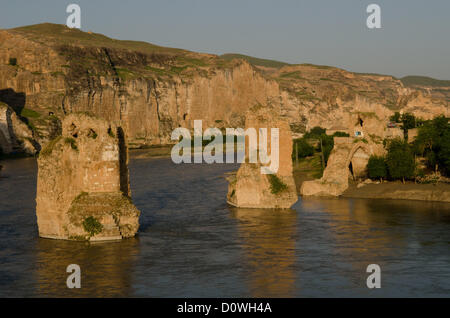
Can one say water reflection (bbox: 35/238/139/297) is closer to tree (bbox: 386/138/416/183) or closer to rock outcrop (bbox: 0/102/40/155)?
tree (bbox: 386/138/416/183)

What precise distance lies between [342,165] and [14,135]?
8317 cm

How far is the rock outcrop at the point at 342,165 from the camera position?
2192 inches

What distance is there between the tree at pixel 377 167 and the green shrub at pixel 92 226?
103ft

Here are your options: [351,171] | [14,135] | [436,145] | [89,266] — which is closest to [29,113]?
[14,135]

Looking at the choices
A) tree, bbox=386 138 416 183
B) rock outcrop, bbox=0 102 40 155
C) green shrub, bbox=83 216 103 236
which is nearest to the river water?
green shrub, bbox=83 216 103 236

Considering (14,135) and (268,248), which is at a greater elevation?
(14,135)

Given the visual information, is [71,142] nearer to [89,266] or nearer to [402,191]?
[89,266]

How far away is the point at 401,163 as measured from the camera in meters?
54.8

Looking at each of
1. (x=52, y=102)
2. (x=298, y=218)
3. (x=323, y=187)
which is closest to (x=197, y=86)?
(x=52, y=102)

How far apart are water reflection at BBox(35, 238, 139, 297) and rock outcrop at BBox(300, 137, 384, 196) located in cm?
2505

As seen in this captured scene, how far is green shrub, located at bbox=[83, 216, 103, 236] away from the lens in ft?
109

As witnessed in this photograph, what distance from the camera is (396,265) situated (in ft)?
97.6

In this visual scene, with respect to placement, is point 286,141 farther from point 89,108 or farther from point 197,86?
point 197,86

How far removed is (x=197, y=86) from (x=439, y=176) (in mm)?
140338
